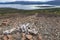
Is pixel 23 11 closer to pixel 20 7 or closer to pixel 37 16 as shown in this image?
pixel 20 7

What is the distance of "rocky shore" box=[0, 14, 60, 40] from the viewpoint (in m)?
2.20

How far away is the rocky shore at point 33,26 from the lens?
2.20 metres

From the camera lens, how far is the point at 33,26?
2342mm

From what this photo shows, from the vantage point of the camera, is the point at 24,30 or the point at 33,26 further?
the point at 33,26

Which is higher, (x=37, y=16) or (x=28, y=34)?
(x=37, y=16)

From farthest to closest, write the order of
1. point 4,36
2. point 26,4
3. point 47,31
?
point 26,4 → point 47,31 → point 4,36

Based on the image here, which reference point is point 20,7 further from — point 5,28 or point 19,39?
point 19,39

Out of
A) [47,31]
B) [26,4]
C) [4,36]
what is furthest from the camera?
[26,4]

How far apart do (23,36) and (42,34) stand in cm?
32

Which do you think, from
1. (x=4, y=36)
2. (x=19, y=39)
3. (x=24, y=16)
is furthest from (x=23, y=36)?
(x=24, y=16)

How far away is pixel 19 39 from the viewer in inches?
86.2

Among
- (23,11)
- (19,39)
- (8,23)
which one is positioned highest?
(23,11)

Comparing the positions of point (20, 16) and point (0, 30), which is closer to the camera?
point (0, 30)

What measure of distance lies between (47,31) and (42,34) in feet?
0.39
